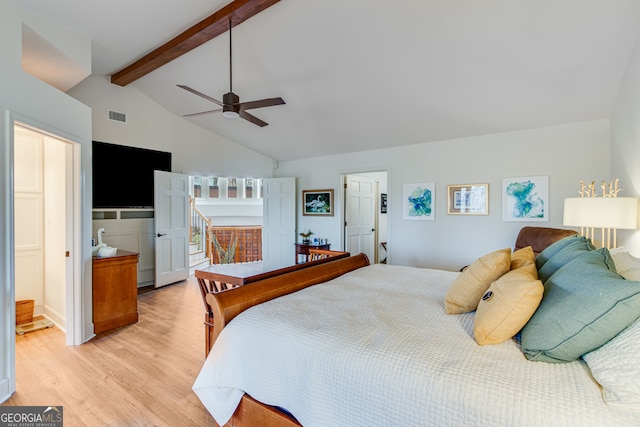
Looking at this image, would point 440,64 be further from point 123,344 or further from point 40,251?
point 40,251

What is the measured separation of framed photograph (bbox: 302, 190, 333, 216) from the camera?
5.93 m

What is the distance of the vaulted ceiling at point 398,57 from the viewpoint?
245cm

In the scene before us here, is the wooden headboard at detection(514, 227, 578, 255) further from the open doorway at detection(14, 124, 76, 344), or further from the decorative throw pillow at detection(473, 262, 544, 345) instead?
the open doorway at detection(14, 124, 76, 344)

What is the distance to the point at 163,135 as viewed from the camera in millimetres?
5160

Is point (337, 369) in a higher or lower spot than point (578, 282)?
lower

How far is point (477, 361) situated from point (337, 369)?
0.53m

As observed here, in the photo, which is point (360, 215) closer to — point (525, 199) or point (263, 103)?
point (525, 199)

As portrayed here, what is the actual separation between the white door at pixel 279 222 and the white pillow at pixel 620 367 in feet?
17.8

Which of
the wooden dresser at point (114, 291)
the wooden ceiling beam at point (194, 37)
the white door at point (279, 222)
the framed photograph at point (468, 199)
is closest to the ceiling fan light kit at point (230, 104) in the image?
the wooden ceiling beam at point (194, 37)

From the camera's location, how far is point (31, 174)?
11.2ft

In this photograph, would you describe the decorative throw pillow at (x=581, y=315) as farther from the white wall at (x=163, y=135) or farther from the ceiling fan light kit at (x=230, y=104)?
the white wall at (x=163, y=135)

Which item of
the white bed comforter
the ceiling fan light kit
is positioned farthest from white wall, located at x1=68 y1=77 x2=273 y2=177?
the white bed comforter

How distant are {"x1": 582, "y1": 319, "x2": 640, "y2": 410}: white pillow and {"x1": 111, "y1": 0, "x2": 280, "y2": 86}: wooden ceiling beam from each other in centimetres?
321

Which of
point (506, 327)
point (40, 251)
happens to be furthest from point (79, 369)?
point (506, 327)
